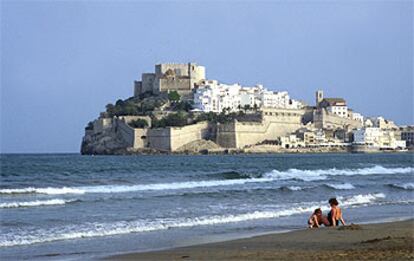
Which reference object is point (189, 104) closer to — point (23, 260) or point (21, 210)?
point (21, 210)

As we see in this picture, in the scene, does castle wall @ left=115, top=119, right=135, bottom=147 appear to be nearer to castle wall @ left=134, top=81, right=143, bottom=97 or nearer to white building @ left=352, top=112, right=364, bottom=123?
castle wall @ left=134, top=81, right=143, bottom=97

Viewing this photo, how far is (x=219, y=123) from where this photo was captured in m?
93.6

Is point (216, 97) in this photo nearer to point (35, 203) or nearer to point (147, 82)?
point (147, 82)

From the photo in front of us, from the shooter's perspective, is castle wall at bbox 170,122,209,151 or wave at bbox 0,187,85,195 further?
castle wall at bbox 170,122,209,151

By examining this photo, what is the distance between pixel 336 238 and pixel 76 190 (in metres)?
13.8

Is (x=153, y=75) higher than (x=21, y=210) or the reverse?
higher

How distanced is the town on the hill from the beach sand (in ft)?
259

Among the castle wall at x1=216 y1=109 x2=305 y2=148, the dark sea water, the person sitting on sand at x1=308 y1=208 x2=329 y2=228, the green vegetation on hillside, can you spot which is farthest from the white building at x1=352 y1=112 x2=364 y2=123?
the person sitting on sand at x1=308 y1=208 x2=329 y2=228

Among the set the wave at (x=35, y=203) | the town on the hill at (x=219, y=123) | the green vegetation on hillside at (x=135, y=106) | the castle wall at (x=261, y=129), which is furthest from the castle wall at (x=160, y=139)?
the wave at (x=35, y=203)

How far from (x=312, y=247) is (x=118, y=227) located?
4.25 metres

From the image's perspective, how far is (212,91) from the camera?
10350 cm

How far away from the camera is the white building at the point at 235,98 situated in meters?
102

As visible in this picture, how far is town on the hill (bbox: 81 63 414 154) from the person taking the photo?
92.3 metres

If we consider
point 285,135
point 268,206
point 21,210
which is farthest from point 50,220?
point 285,135
